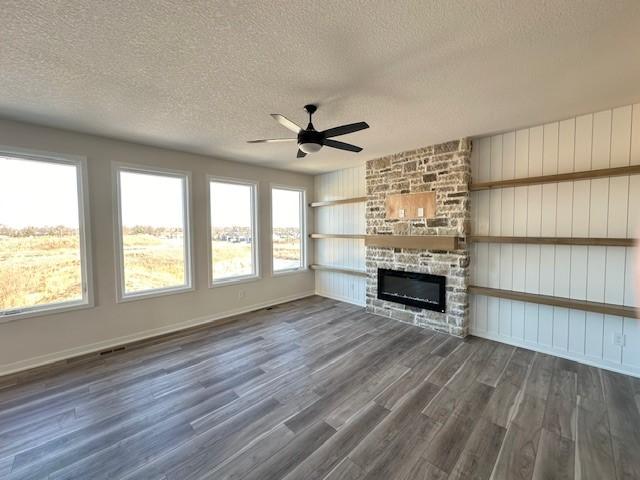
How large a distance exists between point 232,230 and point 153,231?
1.29 meters

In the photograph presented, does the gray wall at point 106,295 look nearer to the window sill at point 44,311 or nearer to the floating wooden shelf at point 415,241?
the window sill at point 44,311

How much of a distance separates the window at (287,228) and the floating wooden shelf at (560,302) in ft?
11.7

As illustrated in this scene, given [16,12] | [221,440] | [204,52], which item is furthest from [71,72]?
[221,440]

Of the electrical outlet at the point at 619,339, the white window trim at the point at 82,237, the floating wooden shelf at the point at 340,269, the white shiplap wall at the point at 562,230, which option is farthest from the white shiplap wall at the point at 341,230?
the white window trim at the point at 82,237

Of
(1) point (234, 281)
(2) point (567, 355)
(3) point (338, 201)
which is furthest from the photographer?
(3) point (338, 201)

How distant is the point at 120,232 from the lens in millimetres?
3723

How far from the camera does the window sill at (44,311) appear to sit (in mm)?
3011

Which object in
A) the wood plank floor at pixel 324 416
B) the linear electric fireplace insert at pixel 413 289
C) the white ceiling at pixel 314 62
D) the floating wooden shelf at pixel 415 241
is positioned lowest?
the wood plank floor at pixel 324 416

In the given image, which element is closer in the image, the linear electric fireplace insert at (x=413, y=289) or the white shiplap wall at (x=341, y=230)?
the linear electric fireplace insert at (x=413, y=289)

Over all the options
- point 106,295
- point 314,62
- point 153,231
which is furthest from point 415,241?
A: point 106,295

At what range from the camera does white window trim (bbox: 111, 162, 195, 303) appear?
369 cm

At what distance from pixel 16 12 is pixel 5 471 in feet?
9.40

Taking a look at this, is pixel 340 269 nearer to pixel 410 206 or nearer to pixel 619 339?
pixel 410 206

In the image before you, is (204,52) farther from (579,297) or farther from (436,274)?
(579,297)
